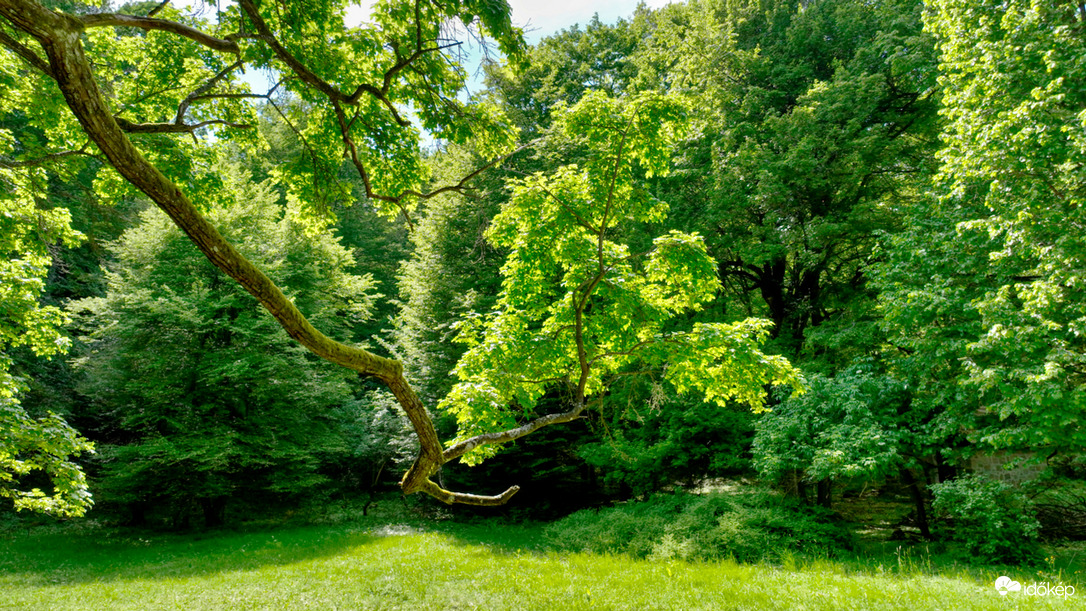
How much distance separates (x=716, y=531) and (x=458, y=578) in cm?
505

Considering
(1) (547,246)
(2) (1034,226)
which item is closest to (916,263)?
(2) (1034,226)

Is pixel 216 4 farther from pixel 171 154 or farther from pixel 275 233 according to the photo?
pixel 275 233

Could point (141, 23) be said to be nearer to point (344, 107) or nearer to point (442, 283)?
point (344, 107)

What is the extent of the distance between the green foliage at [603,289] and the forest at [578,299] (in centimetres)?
5

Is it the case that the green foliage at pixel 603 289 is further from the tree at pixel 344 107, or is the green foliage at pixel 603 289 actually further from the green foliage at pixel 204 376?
the green foliage at pixel 204 376

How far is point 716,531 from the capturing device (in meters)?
9.97

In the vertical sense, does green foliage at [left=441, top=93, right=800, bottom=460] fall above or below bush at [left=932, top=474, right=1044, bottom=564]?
above

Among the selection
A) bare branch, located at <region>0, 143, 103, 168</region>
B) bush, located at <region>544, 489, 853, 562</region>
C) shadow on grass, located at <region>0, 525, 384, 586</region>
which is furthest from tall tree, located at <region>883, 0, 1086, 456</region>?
shadow on grass, located at <region>0, 525, 384, 586</region>

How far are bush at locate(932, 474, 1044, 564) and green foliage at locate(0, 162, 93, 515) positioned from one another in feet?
42.2

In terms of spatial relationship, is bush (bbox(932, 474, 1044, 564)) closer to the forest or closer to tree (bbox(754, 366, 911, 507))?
the forest

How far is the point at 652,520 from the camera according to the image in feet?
37.6

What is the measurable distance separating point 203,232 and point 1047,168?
11009 millimetres

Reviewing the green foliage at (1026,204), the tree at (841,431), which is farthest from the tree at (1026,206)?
the tree at (841,431)

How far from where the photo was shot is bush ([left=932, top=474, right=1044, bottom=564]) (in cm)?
825
